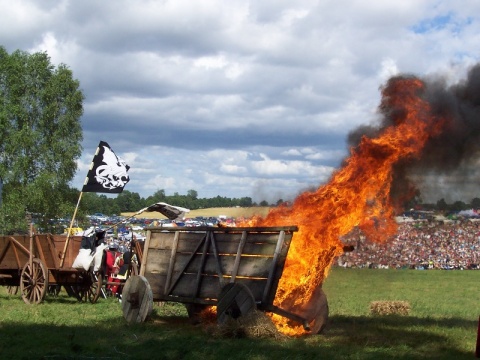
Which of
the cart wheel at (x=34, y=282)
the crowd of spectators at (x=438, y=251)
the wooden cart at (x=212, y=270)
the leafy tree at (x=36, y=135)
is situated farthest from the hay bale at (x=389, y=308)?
the leafy tree at (x=36, y=135)

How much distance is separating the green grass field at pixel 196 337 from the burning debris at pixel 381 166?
125 cm

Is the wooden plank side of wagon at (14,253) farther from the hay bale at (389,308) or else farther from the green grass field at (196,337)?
the hay bale at (389,308)

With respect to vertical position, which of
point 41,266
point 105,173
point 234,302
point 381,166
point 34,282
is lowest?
point 34,282

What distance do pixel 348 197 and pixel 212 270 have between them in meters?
2.91

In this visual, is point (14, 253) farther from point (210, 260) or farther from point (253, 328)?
point (253, 328)

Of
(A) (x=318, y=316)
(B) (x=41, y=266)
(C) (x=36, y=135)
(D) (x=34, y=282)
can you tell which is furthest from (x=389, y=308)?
(C) (x=36, y=135)

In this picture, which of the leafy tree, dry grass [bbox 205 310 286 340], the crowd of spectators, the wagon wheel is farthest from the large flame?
the leafy tree

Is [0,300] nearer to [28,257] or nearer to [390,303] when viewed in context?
[28,257]

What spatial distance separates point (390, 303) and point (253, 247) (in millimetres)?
6526

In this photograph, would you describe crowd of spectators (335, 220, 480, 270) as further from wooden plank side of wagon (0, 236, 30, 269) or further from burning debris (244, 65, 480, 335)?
burning debris (244, 65, 480, 335)

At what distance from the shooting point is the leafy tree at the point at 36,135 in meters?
40.8

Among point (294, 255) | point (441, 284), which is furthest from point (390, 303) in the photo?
point (441, 284)

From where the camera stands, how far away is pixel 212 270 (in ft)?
40.5

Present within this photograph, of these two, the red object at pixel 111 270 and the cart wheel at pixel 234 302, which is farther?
the red object at pixel 111 270
